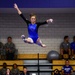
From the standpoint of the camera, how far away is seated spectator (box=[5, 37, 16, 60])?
15.2 m

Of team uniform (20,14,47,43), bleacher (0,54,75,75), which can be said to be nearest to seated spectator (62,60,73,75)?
bleacher (0,54,75,75)

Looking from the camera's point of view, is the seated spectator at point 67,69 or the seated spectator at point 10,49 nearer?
the seated spectator at point 67,69

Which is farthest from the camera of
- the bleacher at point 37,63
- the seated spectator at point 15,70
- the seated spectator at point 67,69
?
the bleacher at point 37,63

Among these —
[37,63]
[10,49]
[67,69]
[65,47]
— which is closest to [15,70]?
[10,49]

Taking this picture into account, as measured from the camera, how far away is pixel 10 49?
1538cm

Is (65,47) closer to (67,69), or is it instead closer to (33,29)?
(67,69)

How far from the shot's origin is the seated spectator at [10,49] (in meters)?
15.2

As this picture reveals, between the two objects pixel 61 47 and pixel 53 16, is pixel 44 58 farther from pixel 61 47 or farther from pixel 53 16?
pixel 53 16

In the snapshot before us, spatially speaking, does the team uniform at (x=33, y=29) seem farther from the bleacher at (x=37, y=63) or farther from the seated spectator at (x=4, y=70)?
the bleacher at (x=37, y=63)

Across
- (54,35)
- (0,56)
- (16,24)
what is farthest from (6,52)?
(54,35)

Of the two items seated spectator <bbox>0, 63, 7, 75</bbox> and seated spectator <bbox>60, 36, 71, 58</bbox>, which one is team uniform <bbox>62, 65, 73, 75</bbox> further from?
seated spectator <bbox>0, 63, 7, 75</bbox>

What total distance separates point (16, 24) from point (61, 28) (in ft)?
7.59

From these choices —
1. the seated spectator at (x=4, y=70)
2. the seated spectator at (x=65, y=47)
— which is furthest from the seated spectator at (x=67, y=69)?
the seated spectator at (x=4, y=70)

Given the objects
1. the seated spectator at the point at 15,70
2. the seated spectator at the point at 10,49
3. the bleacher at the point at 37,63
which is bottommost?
the seated spectator at the point at 15,70
